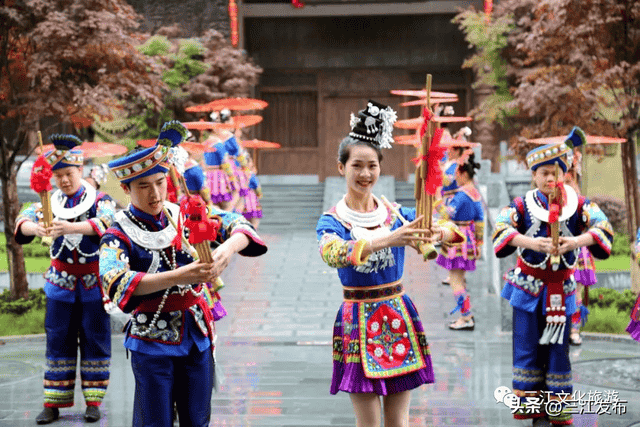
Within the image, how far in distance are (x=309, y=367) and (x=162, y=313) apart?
12.9 feet

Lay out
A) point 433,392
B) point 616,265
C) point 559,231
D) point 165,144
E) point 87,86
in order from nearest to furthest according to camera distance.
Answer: point 165,144
point 559,231
point 433,392
point 87,86
point 616,265

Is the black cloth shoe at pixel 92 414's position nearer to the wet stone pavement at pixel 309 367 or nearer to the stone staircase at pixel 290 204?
the wet stone pavement at pixel 309 367

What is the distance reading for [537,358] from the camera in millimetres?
5934

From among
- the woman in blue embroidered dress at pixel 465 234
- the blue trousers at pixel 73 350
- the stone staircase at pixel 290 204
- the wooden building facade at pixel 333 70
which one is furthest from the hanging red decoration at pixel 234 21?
the blue trousers at pixel 73 350

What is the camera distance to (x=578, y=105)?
10547 millimetres

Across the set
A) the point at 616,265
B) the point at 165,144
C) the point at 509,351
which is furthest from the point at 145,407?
the point at 616,265

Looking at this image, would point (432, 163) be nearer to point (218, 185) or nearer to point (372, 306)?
point (372, 306)

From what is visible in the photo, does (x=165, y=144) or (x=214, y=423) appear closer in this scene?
(x=165, y=144)

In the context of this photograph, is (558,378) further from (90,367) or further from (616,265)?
(616,265)

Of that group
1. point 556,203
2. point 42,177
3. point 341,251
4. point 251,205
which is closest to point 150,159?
point 341,251

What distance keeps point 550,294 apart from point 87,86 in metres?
6.47

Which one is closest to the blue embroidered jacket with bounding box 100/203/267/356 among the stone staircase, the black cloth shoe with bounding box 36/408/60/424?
the black cloth shoe with bounding box 36/408/60/424

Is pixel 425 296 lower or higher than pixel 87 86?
lower

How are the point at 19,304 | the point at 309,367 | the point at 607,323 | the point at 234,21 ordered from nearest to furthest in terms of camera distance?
the point at 309,367 < the point at 607,323 < the point at 19,304 < the point at 234,21
